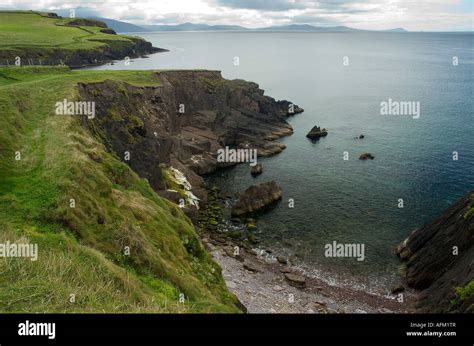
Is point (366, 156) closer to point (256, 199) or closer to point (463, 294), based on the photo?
point (256, 199)

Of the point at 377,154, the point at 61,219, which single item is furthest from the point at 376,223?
the point at 61,219

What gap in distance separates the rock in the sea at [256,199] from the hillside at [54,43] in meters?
64.5

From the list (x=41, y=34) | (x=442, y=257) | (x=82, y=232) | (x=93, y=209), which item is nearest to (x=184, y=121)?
(x=442, y=257)

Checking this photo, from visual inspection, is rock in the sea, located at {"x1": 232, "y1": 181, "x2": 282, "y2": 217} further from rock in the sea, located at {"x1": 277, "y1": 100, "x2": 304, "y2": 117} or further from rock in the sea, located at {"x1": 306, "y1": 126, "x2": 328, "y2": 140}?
rock in the sea, located at {"x1": 277, "y1": 100, "x2": 304, "y2": 117}

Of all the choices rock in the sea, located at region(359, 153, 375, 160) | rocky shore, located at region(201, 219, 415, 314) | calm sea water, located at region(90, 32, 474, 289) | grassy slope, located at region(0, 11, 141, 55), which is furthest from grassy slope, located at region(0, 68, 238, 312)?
grassy slope, located at region(0, 11, 141, 55)

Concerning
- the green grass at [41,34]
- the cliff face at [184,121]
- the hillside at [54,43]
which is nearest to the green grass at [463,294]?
the cliff face at [184,121]

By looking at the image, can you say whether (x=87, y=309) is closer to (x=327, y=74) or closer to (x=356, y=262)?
(x=356, y=262)

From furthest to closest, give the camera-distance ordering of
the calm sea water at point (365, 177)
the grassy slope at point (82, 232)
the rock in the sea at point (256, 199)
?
the rock in the sea at point (256, 199)
the calm sea water at point (365, 177)
the grassy slope at point (82, 232)

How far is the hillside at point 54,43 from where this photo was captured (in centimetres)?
9738

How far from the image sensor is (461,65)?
650ft

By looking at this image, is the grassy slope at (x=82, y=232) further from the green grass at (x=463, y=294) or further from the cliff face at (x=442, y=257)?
the cliff face at (x=442, y=257)

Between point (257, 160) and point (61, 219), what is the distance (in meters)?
59.0

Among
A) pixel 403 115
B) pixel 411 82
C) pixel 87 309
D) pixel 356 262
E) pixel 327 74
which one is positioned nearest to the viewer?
pixel 87 309
